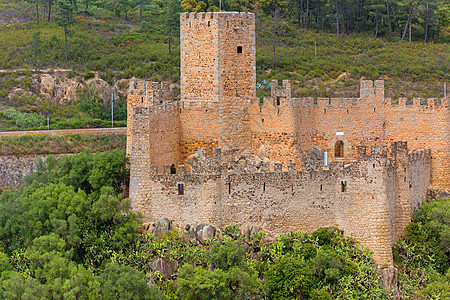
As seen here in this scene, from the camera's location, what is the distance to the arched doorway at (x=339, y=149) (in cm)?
4381

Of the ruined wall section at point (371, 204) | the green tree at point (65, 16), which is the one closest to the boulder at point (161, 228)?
the ruined wall section at point (371, 204)

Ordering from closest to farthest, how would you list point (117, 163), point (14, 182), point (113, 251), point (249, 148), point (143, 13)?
1. point (113, 251)
2. point (117, 163)
3. point (249, 148)
4. point (14, 182)
5. point (143, 13)

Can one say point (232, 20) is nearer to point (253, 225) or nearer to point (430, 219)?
point (253, 225)

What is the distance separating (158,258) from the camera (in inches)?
1390

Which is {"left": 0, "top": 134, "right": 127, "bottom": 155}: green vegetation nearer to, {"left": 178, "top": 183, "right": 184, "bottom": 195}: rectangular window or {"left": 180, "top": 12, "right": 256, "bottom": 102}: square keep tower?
{"left": 180, "top": 12, "right": 256, "bottom": 102}: square keep tower

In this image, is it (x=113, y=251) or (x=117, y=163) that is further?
(x=117, y=163)

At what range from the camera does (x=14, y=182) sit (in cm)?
5272

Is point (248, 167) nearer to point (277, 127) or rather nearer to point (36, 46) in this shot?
point (277, 127)

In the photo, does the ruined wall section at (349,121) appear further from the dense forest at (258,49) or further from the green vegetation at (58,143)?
the green vegetation at (58,143)

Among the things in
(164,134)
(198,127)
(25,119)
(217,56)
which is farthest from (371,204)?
(25,119)

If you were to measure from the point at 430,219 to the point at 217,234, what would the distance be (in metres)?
11.9

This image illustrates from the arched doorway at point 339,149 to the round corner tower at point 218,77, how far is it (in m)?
5.81

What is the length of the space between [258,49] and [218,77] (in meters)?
37.0

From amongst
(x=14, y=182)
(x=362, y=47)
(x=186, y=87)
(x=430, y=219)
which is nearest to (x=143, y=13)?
(x=362, y=47)
